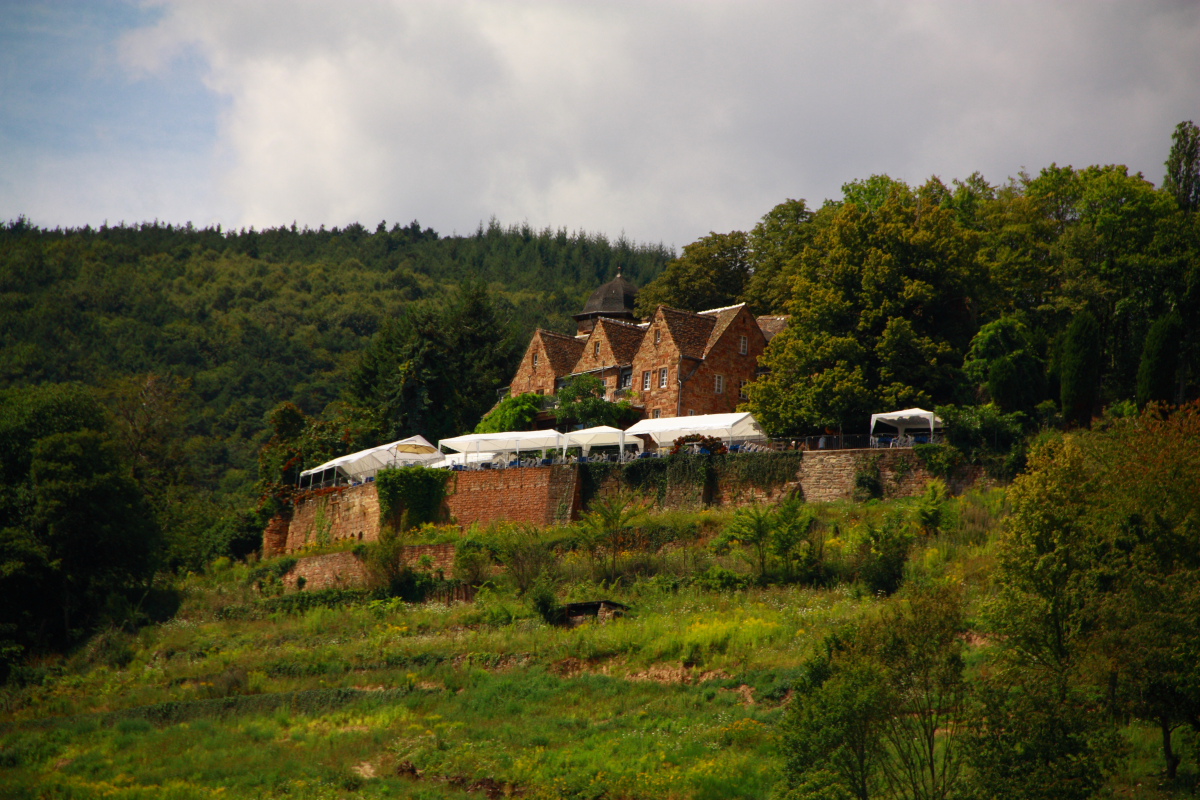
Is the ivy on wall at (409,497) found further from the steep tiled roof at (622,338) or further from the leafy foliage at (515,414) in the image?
the steep tiled roof at (622,338)

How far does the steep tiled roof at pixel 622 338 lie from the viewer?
5339cm

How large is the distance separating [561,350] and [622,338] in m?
3.74

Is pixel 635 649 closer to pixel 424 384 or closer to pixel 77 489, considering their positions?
pixel 77 489

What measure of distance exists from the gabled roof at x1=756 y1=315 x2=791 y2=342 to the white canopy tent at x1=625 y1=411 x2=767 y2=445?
948 centimetres

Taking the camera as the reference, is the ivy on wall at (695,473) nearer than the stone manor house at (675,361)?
Yes

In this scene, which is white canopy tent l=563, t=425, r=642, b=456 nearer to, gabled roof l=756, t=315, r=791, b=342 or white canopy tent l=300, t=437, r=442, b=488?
white canopy tent l=300, t=437, r=442, b=488

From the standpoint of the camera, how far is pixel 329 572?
140 ft

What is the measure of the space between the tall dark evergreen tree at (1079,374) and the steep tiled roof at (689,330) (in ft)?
52.0

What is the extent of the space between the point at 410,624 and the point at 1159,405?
23547 millimetres

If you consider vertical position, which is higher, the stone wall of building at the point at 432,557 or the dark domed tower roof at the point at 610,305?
the dark domed tower roof at the point at 610,305

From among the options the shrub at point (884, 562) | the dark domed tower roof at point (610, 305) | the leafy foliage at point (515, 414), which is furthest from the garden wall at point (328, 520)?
the shrub at point (884, 562)

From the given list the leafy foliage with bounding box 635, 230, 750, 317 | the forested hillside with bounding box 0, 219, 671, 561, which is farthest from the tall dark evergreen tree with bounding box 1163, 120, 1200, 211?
the forested hillside with bounding box 0, 219, 671, 561

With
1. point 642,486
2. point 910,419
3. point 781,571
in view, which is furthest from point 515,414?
point 781,571

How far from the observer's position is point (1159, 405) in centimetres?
3544
